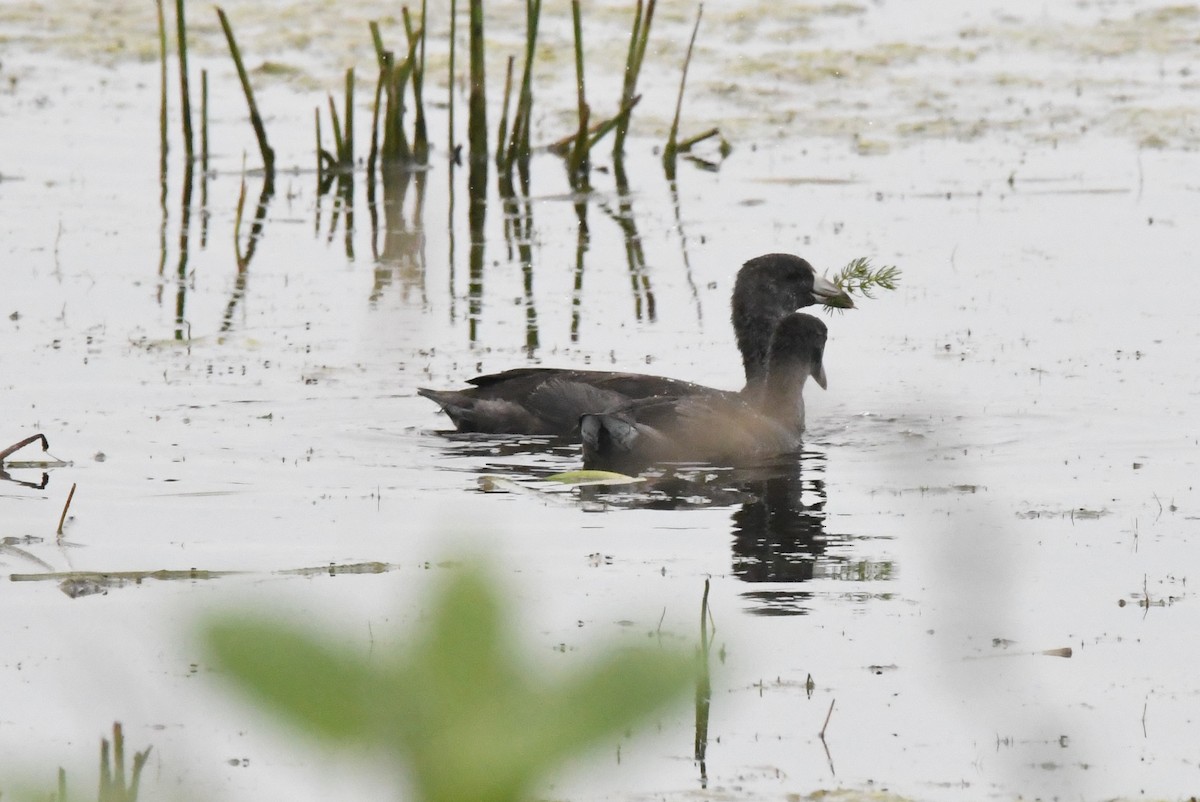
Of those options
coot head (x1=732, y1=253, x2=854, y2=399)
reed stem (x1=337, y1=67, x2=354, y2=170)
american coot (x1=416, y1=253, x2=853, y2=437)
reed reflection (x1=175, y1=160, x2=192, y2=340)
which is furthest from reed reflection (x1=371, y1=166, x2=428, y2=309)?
american coot (x1=416, y1=253, x2=853, y2=437)

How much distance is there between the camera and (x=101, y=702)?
4.68m

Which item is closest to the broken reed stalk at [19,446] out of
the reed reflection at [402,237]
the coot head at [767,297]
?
the coot head at [767,297]

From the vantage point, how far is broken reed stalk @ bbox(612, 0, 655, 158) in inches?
531

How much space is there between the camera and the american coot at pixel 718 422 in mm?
7926

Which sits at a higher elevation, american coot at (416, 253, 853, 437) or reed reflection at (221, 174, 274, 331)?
reed reflection at (221, 174, 274, 331)

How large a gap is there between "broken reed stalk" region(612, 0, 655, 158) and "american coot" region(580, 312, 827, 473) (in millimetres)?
5004

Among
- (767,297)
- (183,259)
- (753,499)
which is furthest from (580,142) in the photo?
(753,499)

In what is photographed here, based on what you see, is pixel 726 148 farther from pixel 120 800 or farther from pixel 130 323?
pixel 120 800

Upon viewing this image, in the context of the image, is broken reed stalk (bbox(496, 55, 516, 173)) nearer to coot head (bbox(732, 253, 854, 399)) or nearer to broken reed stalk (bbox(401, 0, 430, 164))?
broken reed stalk (bbox(401, 0, 430, 164))

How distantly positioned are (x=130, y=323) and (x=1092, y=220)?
7.14 metres

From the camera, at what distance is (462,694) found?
854mm

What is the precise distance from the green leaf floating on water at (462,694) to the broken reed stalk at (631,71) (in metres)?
12.7

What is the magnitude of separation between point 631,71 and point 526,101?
87 centimetres

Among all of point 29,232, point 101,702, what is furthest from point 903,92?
point 101,702
